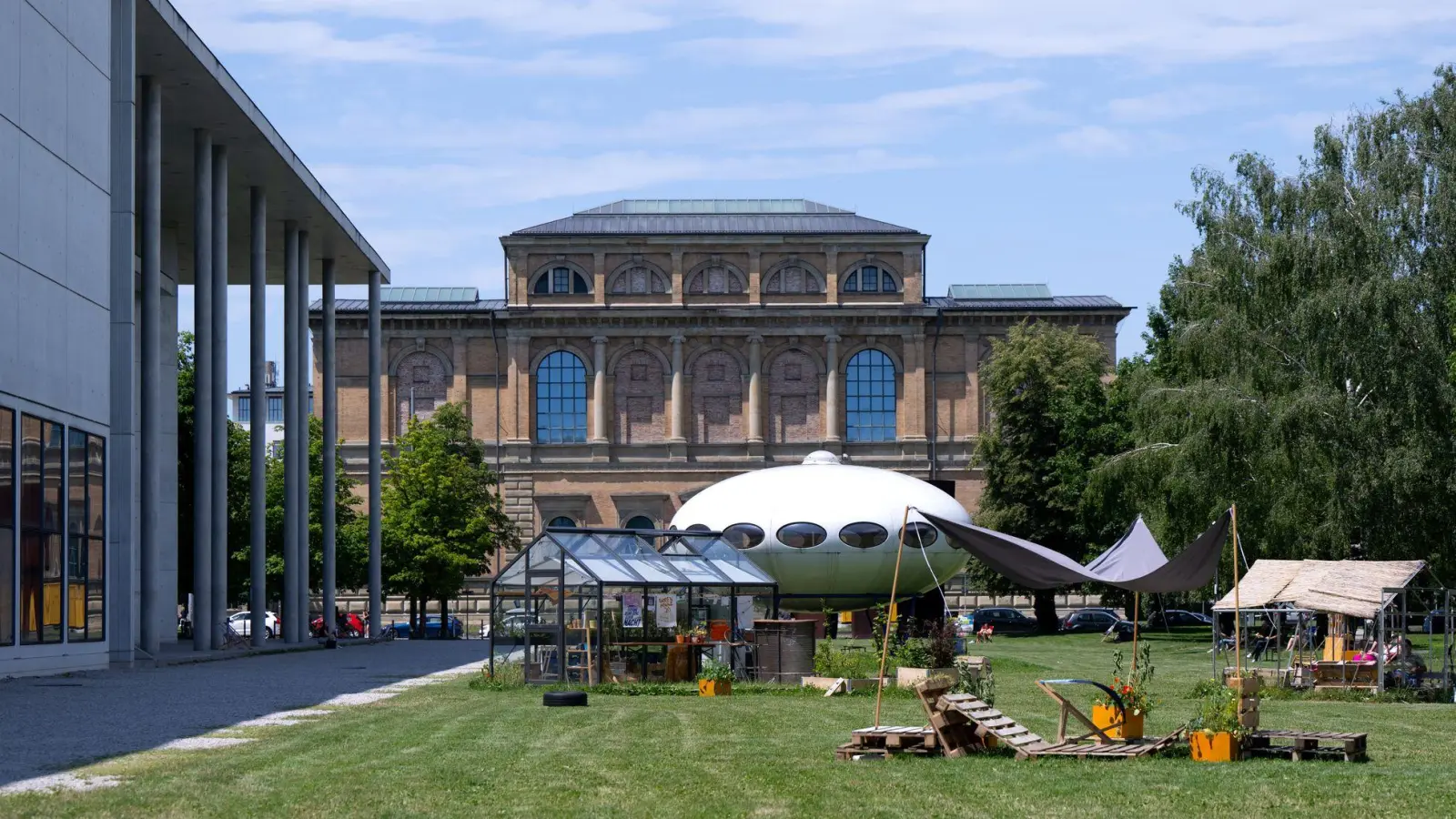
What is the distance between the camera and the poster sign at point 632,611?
31.9 m

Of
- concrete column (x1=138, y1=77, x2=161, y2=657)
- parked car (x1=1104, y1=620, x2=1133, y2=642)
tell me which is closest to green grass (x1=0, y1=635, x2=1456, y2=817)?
concrete column (x1=138, y1=77, x2=161, y2=657)

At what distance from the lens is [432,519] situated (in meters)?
75.9

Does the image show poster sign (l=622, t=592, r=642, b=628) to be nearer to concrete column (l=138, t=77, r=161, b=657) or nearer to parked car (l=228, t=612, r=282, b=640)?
concrete column (l=138, t=77, r=161, b=657)

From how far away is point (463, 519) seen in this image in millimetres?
76438

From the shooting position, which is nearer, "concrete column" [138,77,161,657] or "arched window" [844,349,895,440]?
"concrete column" [138,77,161,657]

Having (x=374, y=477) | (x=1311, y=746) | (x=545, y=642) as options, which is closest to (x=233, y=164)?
(x=374, y=477)

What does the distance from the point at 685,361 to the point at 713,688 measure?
65.9 m

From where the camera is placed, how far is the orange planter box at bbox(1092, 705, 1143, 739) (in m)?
18.9

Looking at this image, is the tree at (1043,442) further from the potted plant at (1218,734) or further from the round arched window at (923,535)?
the potted plant at (1218,734)

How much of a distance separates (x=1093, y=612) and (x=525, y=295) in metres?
32.9

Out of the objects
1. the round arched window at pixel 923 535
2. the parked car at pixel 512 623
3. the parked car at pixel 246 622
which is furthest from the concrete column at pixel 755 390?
the parked car at pixel 512 623

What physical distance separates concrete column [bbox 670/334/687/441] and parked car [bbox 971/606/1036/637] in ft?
70.3

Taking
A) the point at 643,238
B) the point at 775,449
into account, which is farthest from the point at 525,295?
the point at 775,449

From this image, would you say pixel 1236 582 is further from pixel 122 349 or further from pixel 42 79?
pixel 122 349
